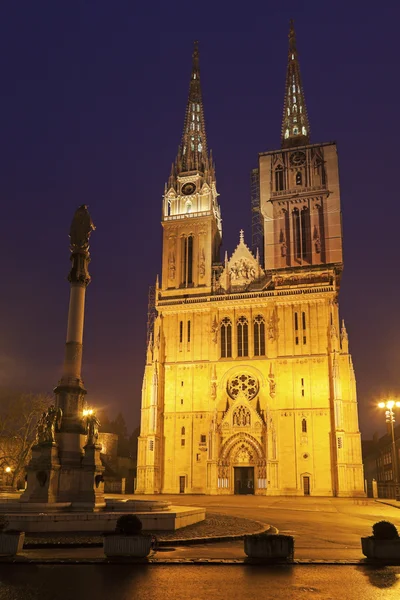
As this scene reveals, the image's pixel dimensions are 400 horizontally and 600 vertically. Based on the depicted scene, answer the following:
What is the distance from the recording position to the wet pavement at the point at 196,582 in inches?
360

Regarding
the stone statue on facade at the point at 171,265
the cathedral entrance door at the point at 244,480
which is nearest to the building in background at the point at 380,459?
the cathedral entrance door at the point at 244,480

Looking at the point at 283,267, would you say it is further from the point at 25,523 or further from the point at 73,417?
the point at 25,523

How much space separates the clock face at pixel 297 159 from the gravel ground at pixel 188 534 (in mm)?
51666

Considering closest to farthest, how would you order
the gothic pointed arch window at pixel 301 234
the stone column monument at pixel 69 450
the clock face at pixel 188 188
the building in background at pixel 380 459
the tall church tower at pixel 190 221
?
the stone column monument at pixel 69 450, the gothic pointed arch window at pixel 301 234, the tall church tower at pixel 190 221, the clock face at pixel 188 188, the building in background at pixel 380 459

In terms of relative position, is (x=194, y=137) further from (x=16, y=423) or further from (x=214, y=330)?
(x=16, y=423)

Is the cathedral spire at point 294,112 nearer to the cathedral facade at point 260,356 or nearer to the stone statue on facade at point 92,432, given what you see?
the cathedral facade at point 260,356

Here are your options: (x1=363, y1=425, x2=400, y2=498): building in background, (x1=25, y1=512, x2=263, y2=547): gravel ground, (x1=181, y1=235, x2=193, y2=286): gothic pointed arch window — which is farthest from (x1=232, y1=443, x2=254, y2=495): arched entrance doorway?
(x1=25, y1=512, x2=263, y2=547): gravel ground

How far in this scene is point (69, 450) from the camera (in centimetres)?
2152

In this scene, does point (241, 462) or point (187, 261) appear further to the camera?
point (187, 261)

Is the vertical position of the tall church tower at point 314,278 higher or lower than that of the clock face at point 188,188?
lower

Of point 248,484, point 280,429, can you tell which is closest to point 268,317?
point 280,429

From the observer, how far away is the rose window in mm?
56812

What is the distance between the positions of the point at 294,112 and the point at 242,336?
1339 inches

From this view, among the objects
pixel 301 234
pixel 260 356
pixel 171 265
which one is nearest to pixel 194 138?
pixel 171 265
